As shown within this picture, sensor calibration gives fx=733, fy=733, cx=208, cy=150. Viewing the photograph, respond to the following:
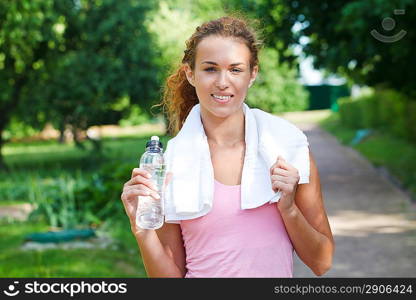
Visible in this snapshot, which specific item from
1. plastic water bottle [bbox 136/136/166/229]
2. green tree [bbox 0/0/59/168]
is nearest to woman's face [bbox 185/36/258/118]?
plastic water bottle [bbox 136/136/166/229]

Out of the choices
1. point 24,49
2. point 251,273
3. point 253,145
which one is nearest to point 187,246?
point 251,273

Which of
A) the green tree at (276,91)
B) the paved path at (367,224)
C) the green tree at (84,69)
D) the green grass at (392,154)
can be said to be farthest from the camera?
the green tree at (276,91)

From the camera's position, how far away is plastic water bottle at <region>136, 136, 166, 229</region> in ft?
7.90

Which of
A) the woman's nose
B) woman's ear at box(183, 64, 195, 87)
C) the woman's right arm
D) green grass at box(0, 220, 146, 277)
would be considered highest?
woman's ear at box(183, 64, 195, 87)

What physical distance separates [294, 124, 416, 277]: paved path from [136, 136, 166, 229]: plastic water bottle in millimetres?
5270

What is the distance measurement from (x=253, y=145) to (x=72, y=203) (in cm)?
717

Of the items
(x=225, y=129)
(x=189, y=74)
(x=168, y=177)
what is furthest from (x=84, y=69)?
(x=168, y=177)

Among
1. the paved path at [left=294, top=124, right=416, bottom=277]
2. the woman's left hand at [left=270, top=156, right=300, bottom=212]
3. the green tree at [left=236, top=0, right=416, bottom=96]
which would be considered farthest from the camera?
the green tree at [left=236, top=0, right=416, bottom=96]

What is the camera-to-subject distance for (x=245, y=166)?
2475mm

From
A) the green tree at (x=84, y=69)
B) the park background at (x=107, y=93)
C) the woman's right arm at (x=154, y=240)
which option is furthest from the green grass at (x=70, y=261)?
the green tree at (x=84, y=69)

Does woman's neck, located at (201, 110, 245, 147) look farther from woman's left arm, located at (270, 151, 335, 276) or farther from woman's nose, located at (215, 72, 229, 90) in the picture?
woman's left arm, located at (270, 151, 335, 276)

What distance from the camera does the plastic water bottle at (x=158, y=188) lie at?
241 cm

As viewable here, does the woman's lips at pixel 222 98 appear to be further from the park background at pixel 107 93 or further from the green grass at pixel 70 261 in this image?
the green grass at pixel 70 261

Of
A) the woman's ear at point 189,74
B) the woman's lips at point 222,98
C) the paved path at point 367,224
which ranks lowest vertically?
the paved path at point 367,224
